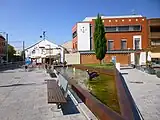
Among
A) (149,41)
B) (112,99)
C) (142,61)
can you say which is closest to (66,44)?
(149,41)

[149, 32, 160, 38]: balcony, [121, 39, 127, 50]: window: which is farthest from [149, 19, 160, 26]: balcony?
[121, 39, 127, 50]: window

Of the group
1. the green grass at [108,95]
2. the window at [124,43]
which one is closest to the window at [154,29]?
the window at [124,43]

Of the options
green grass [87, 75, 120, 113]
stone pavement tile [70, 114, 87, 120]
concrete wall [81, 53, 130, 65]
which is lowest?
stone pavement tile [70, 114, 87, 120]

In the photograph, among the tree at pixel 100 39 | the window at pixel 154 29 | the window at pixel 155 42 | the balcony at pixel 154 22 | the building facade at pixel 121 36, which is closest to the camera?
the tree at pixel 100 39

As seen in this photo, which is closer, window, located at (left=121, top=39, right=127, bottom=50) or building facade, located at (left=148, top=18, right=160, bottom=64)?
building facade, located at (left=148, top=18, right=160, bottom=64)

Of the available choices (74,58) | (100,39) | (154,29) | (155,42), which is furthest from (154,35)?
(74,58)

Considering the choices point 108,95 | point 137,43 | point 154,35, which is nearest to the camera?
point 108,95

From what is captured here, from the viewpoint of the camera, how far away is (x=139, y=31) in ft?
196

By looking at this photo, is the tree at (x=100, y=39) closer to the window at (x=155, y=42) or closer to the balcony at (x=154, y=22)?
the balcony at (x=154, y=22)

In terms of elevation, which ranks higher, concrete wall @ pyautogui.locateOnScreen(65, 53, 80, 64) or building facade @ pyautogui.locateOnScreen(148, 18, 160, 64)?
building facade @ pyautogui.locateOnScreen(148, 18, 160, 64)

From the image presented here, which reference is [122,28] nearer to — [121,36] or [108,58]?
[121,36]

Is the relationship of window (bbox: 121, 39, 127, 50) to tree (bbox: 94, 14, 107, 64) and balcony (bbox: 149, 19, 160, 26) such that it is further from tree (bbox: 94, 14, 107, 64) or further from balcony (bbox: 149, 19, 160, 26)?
tree (bbox: 94, 14, 107, 64)

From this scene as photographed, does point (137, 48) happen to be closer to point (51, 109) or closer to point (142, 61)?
point (142, 61)

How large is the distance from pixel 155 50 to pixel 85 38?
64.2ft
